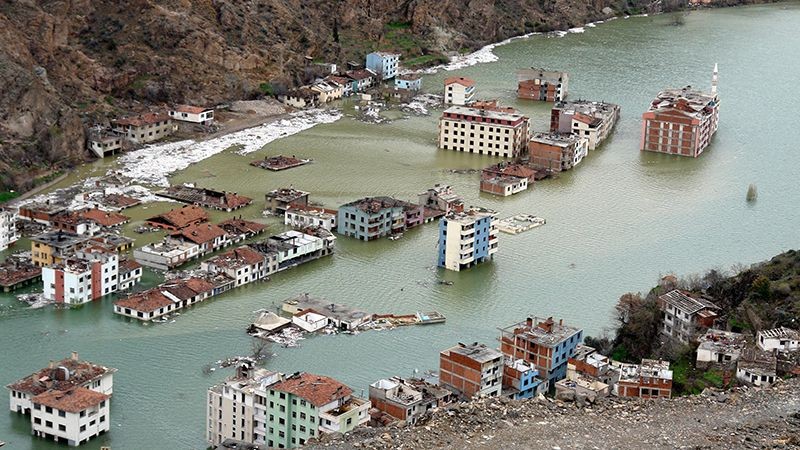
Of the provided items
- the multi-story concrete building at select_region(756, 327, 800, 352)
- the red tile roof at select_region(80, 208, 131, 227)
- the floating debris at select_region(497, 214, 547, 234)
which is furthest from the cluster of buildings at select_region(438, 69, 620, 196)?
the multi-story concrete building at select_region(756, 327, 800, 352)

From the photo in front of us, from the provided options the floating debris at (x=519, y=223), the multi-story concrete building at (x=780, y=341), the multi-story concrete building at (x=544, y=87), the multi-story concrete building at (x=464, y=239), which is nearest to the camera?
the multi-story concrete building at (x=780, y=341)

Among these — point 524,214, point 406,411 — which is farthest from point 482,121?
point 406,411

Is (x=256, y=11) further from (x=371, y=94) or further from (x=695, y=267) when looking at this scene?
(x=695, y=267)

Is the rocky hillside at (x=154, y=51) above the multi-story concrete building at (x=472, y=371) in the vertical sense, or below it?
above

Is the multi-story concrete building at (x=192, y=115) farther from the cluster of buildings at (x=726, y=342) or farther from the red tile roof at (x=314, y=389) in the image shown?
the red tile roof at (x=314, y=389)

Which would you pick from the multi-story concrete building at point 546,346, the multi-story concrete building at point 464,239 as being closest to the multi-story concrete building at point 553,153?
the multi-story concrete building at point 464,239

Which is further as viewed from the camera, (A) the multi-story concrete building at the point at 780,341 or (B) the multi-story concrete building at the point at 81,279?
(B) the multi-story concrete building at the point at 81,279

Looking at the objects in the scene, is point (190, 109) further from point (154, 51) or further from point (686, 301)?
point (686, 301)
